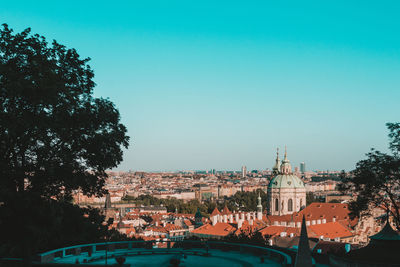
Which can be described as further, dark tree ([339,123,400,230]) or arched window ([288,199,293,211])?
arched window ([288,199,293,211])

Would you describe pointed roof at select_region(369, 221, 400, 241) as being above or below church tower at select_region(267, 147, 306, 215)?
above

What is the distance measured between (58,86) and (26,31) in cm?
291

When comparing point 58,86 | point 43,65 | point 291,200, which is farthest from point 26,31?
point 291,200

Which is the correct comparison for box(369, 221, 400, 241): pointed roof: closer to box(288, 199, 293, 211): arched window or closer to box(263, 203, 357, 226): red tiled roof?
box(263, 203, 357, 226): red tiled roof

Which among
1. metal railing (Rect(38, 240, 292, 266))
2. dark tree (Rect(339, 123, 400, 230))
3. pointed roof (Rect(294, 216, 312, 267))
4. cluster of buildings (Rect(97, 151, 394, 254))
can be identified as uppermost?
dark tree (Rect(339, 123, 400, 230))

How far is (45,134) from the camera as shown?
16703 millimetres

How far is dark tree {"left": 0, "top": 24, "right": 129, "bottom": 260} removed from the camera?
1525 cm

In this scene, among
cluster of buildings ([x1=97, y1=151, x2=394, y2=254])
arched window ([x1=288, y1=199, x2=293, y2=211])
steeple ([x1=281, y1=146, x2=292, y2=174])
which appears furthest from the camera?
steeple ([x1=281, y1=146, x2=292, y2=174])

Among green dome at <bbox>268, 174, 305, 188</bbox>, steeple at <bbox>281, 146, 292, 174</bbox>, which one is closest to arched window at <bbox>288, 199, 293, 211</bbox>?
green dome at <bbox>268, 174, 305, 188</bbox>

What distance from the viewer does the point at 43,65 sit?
16.9m

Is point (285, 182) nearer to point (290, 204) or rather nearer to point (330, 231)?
point (290, 204)

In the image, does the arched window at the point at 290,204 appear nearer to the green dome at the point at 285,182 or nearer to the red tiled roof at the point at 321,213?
the green dome at the point at 285,182

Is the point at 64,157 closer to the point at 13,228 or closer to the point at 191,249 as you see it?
the point at 13,228

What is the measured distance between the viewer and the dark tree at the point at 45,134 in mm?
15250
